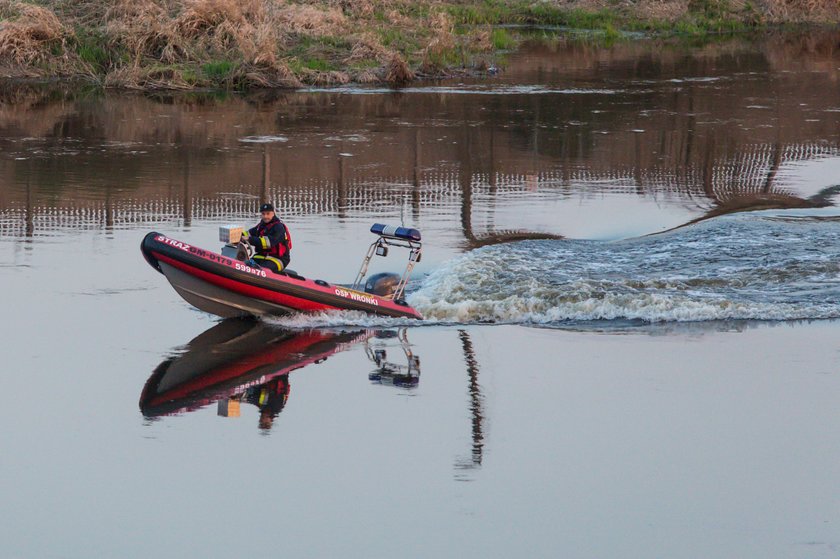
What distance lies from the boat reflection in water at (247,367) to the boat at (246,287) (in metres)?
0.29

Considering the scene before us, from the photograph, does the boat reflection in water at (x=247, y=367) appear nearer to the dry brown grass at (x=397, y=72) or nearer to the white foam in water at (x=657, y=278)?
the white foam in water at (x=657, y=278)

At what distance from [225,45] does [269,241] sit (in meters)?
21.6

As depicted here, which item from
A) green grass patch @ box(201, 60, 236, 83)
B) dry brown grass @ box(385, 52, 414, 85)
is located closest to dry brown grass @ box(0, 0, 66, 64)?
green grass patch @ box(201, 60, 236, 83)

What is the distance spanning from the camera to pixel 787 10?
5450 cm

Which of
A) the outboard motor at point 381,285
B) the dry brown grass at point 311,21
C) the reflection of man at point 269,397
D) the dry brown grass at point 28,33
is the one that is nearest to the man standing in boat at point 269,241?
the outboard motor at point 381,285

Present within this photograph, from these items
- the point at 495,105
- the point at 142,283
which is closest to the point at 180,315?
the point at 142,283

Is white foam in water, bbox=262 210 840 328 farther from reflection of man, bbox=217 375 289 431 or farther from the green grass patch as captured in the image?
the green grass patch

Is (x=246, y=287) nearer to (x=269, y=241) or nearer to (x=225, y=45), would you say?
(x=269, y=241)

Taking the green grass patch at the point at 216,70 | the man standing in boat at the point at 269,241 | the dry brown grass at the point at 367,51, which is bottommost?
the man standing in boat at the point at 269,241

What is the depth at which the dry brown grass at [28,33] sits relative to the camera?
118 ft

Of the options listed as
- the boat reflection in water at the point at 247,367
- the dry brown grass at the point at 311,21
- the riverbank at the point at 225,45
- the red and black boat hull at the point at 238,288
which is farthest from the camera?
the dry brown grass at the point at 311,21

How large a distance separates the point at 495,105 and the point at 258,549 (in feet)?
79.9

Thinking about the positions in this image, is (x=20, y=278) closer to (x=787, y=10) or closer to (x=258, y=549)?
(x=258, y=549)

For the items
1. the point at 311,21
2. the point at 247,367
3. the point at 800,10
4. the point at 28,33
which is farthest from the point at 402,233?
the point at 800,10
